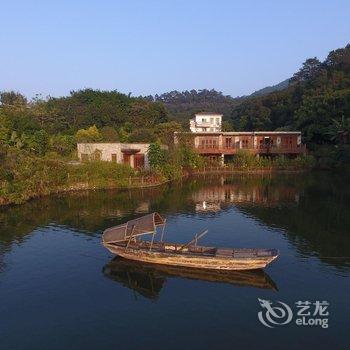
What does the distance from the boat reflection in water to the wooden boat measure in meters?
0.35

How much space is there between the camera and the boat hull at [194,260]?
2591cm

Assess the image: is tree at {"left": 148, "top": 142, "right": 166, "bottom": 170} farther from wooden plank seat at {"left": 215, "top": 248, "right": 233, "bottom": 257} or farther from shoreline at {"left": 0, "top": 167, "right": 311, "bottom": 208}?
wooden plank seat at {"left": 215, "top": 248, "right": 233, "bottom": 257}

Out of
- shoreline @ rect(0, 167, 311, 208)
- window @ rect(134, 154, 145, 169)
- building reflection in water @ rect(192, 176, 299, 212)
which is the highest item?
window @ rect(134, 154, 145, 169)

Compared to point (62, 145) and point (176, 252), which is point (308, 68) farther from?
point (176, 252)

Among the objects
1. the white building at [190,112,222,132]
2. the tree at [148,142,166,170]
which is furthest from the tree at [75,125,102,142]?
the white building at [190,112,222,132]

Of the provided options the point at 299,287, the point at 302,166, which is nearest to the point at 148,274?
the point at 299,287

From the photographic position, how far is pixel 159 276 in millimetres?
26547

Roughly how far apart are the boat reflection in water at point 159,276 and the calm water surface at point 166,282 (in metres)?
0.06

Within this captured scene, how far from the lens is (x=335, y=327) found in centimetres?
1994

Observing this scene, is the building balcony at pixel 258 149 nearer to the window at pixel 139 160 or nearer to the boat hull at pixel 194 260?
the window at pixel 139 160

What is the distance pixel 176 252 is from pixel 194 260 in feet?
4.93

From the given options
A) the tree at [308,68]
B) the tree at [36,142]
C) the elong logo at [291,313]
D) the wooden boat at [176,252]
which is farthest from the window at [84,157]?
the tree at [308,68]

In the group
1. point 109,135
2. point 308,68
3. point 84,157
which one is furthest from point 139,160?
point 308,68

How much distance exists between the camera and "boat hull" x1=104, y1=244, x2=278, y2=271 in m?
25.9
